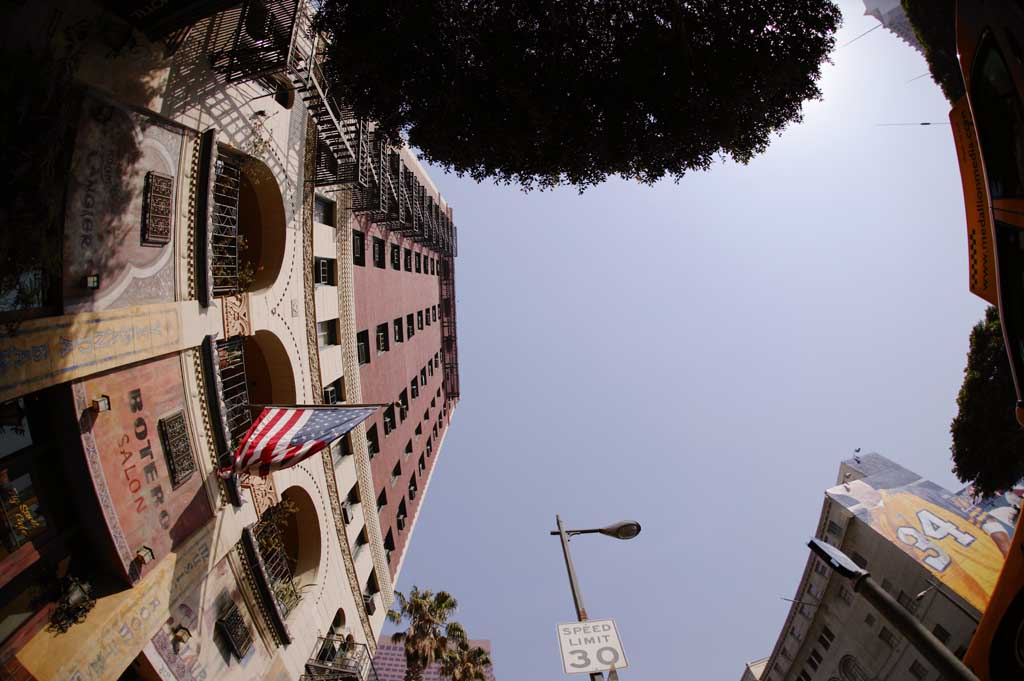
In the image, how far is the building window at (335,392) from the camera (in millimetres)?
19609

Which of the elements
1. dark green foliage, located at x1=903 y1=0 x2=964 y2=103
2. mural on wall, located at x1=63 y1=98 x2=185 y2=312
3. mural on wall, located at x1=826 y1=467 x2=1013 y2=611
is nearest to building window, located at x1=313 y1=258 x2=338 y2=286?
mural on wall, located at x1=63 y1=98 x2=185 y2=312

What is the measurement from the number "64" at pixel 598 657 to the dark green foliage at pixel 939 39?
17.8 meters

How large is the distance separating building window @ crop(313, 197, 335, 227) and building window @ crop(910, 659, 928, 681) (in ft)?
152

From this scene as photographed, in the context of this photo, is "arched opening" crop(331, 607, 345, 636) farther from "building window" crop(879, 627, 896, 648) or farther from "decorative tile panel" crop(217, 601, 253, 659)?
"building window" crop(879, 627, 896, 648)

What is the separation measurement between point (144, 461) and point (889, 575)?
4640cm

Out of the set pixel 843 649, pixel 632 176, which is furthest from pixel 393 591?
pixel 843 649

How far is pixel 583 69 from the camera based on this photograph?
12.3 metres

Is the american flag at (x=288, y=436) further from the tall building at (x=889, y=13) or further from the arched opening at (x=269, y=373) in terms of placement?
the tall building at (x=889, y=13)

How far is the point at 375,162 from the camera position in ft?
70.5

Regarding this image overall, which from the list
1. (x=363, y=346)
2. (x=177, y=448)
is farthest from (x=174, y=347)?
(x=363, y=346)

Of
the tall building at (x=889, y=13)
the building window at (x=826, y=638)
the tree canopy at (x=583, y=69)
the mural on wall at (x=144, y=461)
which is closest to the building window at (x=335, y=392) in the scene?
the mural on wall at (x=144, y=461)

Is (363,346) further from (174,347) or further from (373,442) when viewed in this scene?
(174,347)

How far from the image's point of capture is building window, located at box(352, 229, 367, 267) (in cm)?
2262

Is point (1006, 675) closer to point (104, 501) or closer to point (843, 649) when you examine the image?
point (104, 501)
